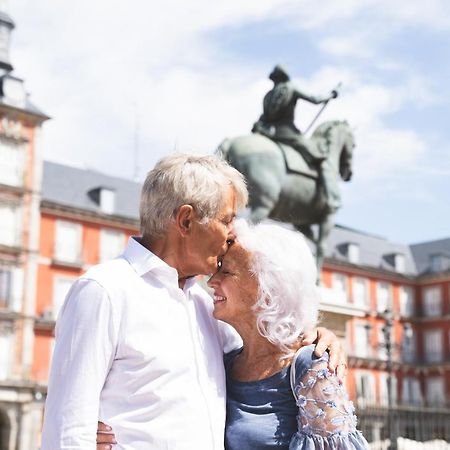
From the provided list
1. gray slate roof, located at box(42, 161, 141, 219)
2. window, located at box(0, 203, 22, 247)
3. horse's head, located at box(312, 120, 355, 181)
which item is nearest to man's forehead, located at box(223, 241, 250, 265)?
horse's head, located at box(312, 120, 355, 181)

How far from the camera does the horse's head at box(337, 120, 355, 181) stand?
9.48m

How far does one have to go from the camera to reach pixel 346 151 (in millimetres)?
9586

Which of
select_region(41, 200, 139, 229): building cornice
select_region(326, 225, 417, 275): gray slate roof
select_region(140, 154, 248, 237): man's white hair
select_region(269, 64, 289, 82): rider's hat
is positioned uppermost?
select_region(326, 225, 417, 275): gray slate roof

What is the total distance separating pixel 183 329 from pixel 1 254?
90.7 ft

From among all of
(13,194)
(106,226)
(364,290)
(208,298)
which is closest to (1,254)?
(13,194)

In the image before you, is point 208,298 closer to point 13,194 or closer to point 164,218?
point 164,218

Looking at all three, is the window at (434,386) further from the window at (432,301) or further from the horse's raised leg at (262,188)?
the horse's raised leg at (262,188)

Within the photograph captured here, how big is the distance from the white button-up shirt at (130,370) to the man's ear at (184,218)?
0.35 ft

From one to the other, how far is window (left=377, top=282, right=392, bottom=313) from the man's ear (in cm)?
4114

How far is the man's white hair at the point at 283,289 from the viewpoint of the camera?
2336 millimetres

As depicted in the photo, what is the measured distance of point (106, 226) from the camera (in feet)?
107

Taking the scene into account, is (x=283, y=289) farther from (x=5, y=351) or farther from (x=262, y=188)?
(x=5, y=351)

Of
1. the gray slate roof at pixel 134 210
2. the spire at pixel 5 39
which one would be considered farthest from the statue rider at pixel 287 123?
the spire at pixel 5 39

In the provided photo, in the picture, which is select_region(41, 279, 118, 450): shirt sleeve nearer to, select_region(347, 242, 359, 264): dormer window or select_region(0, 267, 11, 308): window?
select_region(0, 267, 11, 308): window
